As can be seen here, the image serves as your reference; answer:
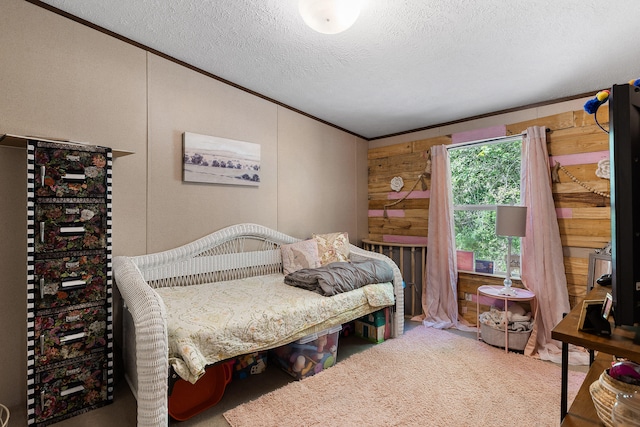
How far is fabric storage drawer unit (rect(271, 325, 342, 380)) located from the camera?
91.3 inches

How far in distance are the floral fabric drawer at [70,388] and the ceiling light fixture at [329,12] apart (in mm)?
2352

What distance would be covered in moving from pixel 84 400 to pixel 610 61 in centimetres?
417

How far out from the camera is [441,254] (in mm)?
3537

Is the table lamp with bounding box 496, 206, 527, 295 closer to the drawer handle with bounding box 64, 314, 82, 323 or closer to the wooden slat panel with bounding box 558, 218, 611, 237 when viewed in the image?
the wooden slat panel with bounding box 558, 218, 611, 237

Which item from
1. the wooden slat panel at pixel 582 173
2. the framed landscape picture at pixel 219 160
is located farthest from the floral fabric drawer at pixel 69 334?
the wooden slat panel at pixel 582 173

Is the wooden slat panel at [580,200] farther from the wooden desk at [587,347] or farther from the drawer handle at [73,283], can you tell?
the drawer handle at [73,283]

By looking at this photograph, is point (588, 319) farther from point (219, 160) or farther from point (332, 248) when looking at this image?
point (219, 160)

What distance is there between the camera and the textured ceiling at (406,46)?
1.83 metres

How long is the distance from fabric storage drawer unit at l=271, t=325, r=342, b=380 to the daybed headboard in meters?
0.84

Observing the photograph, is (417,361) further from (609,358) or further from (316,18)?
(316,18)

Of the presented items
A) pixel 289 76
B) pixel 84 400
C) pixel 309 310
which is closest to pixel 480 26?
pixel 289 76

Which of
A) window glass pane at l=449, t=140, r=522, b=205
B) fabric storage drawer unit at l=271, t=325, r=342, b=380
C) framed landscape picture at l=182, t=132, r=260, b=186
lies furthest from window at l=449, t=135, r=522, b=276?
framed landscape picture at l=182, t=132, r=260, b=186

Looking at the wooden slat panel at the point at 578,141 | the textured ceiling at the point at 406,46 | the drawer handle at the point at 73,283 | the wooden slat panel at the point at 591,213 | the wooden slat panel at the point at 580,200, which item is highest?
the textured ceiling at the point at 406,46

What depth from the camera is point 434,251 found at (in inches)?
141
